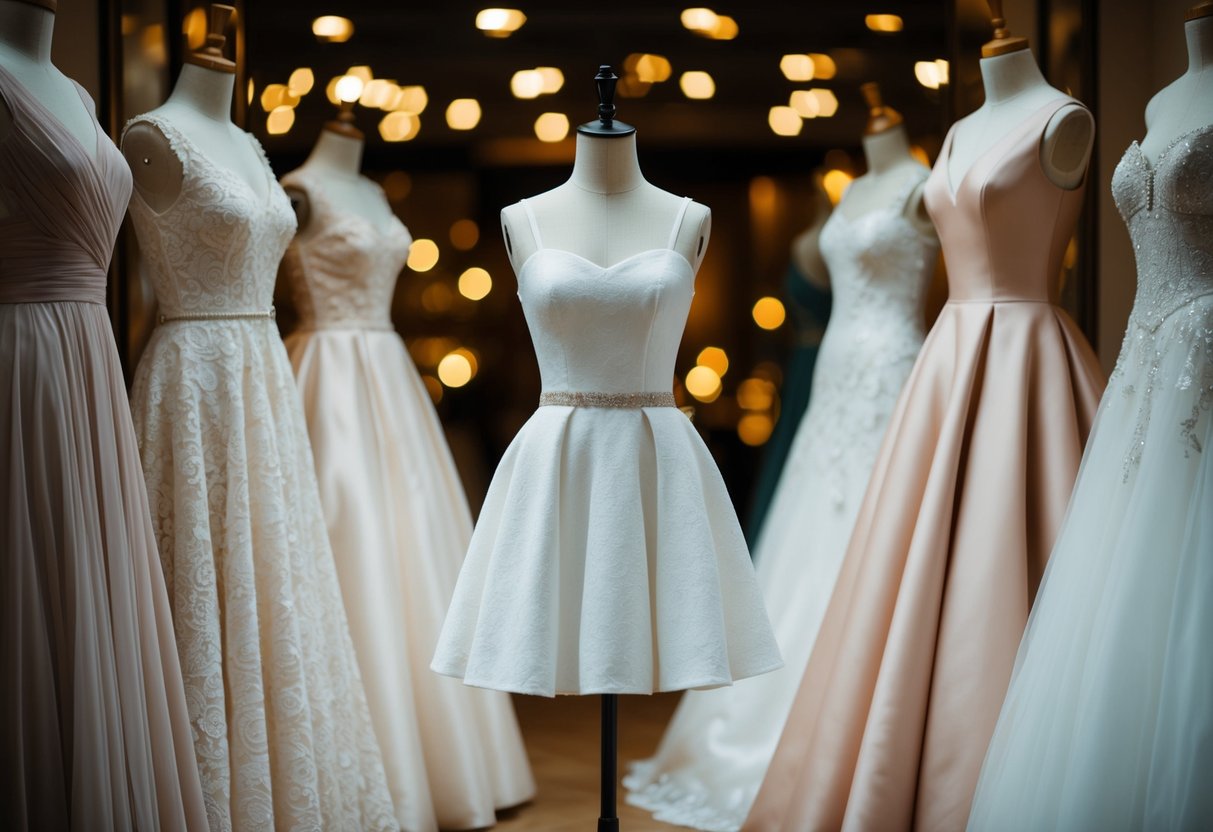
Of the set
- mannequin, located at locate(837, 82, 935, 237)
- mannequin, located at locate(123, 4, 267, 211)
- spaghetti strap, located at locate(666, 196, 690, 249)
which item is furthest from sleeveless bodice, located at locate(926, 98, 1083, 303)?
mannequin, located at locate(123, 4, 267, 211)

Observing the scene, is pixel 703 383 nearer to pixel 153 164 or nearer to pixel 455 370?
pixel 455 370

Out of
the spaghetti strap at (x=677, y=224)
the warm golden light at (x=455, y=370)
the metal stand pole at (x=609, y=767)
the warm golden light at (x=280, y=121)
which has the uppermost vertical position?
the warm golden light at (x=280, y=121)

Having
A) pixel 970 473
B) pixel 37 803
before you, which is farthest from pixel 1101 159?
pixel 37 803

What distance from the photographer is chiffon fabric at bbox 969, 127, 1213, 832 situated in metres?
2.06

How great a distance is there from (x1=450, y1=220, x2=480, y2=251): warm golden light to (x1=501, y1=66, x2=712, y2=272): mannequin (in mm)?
1860

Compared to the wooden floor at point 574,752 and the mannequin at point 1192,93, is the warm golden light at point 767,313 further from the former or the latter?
the mannequin at point 1192,93

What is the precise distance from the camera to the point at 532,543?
2.34 meters

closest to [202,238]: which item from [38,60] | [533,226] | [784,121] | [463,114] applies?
[38,60]

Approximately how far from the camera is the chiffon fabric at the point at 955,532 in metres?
2.63

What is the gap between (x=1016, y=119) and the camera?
2889mm

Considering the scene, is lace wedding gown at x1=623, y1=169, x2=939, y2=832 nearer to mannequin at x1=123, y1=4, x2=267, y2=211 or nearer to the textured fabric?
the textured fabric

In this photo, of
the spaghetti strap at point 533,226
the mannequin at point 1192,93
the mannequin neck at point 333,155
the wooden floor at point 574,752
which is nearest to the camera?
the mannequin at point 1192,93

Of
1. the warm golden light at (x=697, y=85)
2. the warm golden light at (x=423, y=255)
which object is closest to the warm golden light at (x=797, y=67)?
the warm golden light at (x=697, y=85)

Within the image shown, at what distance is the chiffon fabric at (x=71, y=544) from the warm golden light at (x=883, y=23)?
248 cm
